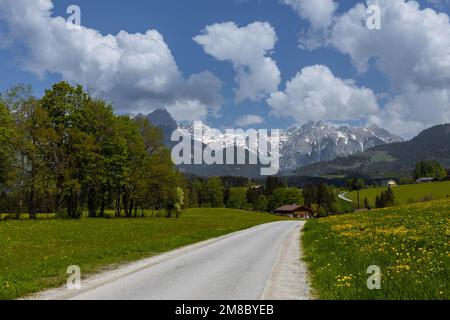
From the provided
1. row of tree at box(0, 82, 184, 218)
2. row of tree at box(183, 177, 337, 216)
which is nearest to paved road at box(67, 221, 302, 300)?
row of tree at box(0, 82, 184, 218)

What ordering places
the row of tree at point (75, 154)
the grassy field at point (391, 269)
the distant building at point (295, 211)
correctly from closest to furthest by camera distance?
the grassy field at point (391, 269)
the row of tree at point (75, 154)
the distant building at point (295, 211)

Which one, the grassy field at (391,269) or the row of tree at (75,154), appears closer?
the grassy field at (391,269)

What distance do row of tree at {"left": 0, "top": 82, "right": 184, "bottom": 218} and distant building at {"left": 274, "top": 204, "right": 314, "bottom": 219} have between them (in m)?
102

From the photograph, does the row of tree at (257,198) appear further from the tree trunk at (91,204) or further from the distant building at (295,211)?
the tree trunk at (91,204)

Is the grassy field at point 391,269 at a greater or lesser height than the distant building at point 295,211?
greater

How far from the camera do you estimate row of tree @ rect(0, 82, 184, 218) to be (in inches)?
2142

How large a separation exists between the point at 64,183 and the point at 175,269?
1798 inches

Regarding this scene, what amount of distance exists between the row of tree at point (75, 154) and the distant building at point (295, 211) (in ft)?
336

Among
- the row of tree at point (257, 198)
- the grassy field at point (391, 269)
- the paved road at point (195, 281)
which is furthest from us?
the row of tree at point (257, 198)

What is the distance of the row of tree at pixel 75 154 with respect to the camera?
178 feet

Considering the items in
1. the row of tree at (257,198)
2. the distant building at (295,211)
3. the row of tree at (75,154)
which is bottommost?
the distant building at (295,211)

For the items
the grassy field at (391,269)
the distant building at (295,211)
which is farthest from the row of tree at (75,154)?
the distant building at (295,211)

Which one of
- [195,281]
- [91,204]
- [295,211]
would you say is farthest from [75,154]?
[295,211]
